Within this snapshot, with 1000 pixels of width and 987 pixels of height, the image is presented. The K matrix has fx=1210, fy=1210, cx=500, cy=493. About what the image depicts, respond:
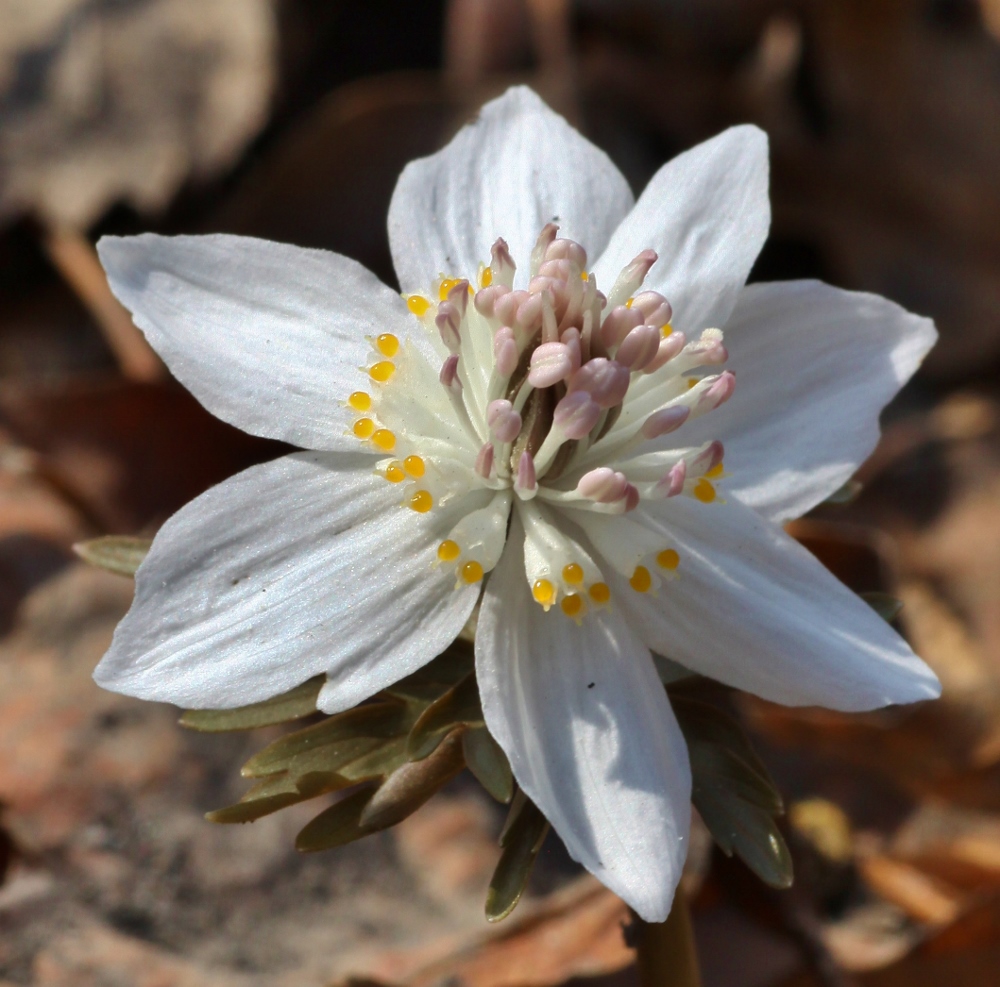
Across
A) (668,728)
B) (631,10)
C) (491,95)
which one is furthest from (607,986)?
(631,10)

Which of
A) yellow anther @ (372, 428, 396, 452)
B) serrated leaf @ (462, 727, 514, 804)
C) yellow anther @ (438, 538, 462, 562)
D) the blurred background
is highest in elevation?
yellow anther @ (372, 428, 396, 452)

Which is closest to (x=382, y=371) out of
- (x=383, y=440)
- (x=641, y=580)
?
(x=383, y=440)

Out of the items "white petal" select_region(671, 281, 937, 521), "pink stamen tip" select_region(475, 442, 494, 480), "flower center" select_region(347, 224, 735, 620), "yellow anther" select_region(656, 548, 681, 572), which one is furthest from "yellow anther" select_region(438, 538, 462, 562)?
"white petal" select_region(671, 281, 937, 521)

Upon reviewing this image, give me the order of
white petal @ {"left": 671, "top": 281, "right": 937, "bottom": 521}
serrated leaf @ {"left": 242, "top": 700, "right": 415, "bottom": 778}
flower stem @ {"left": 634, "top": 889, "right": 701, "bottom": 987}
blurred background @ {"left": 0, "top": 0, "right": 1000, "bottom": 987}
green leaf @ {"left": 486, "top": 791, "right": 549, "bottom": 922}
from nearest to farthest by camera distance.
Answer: green leaf @ {"left": 486, "top": 791, "right": 549, "bottom": 922}, serrated leaf @ {"left": 242, "top": 700, "right": 415, "bottom": 778}, flower stem @ {"left": 634, "top": 889, "right": 701, "bottom": 987}, white petal @ {"left": 671, "top": 281, "right": 937, "bottom": 521}, blurred background @ {"left": 0, "top": 0, "right": 1000, "bottom": 987}

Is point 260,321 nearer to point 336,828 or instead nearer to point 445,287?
point 445,287

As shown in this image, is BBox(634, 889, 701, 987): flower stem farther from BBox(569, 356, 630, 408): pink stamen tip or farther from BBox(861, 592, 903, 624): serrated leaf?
BBox(569, 356, 630, 408): pink stamen tip

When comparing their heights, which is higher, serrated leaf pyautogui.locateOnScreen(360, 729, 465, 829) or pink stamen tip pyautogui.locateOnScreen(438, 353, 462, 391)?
pink stamen tip pyautogui.locateOnScreen(438, 353, 462, 391)

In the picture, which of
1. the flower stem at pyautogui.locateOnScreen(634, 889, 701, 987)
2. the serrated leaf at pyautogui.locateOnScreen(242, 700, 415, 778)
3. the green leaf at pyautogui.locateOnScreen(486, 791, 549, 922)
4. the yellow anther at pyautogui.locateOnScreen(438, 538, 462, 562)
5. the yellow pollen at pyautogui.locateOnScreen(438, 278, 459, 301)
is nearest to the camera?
the green leaf at pyautogui.locateOnScreen(486, 791, 549, 922)
